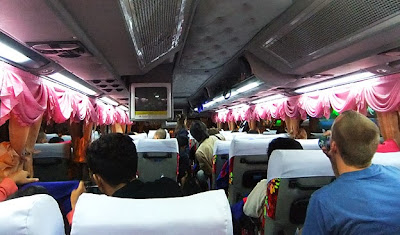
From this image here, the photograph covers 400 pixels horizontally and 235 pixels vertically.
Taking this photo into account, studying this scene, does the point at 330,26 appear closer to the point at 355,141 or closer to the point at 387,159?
the point at 387,159

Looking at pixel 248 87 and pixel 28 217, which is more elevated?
pixel 248 87

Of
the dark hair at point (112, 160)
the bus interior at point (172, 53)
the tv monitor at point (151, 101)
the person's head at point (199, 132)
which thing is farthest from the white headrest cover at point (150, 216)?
the tv monitor at point (151, 101)

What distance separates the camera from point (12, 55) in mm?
3109

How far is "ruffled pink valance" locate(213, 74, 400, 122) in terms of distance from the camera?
15.6 ft

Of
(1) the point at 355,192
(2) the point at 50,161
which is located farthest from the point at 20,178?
(1) the point at 355,192

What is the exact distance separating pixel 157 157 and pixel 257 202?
290cm

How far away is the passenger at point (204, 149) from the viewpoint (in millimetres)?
5695

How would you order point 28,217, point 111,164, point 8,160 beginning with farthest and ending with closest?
1. point 8,160
2. point 111,164
3. point 28,217

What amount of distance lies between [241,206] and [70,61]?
261 centimetres

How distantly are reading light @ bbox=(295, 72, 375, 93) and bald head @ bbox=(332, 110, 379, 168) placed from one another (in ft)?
12.5

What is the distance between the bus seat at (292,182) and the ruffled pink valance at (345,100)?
2.97 m

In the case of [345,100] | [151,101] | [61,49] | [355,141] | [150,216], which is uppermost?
[61,49]

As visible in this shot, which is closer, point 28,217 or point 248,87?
point 28,217

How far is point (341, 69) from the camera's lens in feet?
15.4
